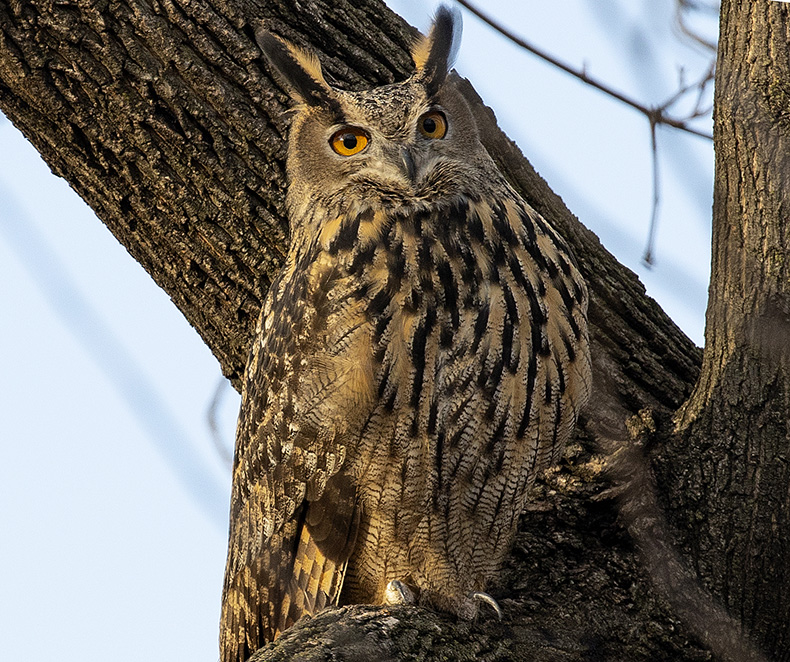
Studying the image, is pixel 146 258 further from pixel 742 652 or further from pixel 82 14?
pixel 742 652

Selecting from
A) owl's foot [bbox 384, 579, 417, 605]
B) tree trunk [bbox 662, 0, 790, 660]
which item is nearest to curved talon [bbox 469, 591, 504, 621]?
owl's foot [bbox 384, 579, 417, 605]

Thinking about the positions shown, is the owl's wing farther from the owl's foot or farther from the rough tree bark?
the rough tree bark

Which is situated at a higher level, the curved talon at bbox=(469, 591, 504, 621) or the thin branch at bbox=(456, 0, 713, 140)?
the thin branch at bbox=(456, 0, 713, 140)

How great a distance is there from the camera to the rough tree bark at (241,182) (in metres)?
2.58

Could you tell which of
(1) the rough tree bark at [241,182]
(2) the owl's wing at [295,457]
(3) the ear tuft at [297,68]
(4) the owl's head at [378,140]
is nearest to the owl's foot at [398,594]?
(2) the owl's wing at [295,457]

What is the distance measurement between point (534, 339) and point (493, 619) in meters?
0.69

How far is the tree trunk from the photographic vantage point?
2.31 metres

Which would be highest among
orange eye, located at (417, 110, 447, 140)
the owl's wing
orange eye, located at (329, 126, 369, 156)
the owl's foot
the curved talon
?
orange eye, located at (329, 126, 369, 156)

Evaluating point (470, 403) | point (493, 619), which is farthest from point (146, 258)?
point (493, 619)

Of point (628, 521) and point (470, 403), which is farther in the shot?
point (628, 521)

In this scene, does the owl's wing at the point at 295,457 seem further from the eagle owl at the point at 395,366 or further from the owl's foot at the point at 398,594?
the owl's foot at the point at 398,594

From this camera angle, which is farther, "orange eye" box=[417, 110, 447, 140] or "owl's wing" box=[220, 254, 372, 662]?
"orange eye" box=[417, 110, 447, 140]

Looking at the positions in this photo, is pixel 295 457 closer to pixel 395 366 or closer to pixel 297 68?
pixel 395 366

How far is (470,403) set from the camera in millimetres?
2391
